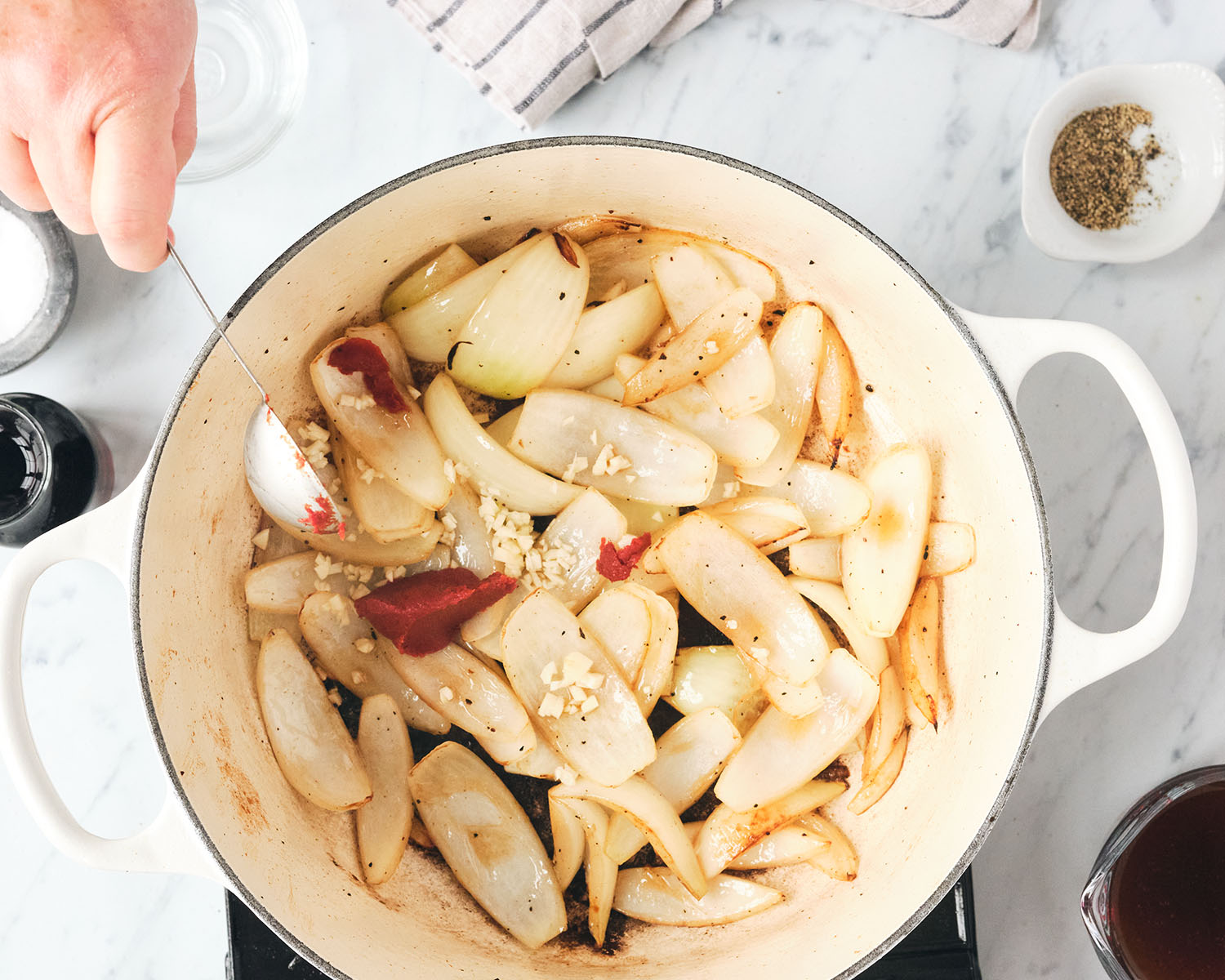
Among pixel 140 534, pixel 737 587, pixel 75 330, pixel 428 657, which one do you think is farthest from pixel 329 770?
pixel 75 330

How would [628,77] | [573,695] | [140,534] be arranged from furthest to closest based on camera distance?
[628,77] < [573,695] < [140,534]

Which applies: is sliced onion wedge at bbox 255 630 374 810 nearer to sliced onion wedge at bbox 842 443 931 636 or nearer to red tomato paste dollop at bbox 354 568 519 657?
red tomato paste dollop at bbox 354 568 519 657

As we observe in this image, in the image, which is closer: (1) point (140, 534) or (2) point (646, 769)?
(1) point (140, 534)

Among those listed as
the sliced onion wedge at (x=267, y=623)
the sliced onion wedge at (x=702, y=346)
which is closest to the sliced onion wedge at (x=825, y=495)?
the sliced onion wedge at (x=702, y=346)

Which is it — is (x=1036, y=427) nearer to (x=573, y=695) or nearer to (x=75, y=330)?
(x=573, y=695)

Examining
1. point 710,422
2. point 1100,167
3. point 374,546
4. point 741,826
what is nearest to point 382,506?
point 374,546

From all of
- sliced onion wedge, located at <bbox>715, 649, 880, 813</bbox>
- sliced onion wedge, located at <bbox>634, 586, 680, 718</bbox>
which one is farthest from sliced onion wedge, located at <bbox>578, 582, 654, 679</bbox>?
sliced onion wedge, located at <bbox>715, 649, 880, 813</bbox>

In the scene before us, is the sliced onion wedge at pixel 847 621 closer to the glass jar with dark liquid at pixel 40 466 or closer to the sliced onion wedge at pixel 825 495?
the sliced onion wedge at pixel 825 495

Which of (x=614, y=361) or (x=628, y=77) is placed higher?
(x=628, y=77)
